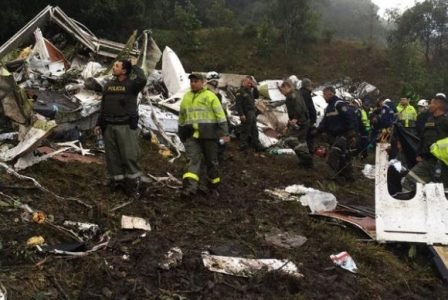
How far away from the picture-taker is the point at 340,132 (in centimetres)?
795

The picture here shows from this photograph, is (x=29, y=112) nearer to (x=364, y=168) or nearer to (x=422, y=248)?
(x=422, y=248)

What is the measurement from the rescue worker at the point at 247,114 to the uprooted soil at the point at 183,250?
305 cm

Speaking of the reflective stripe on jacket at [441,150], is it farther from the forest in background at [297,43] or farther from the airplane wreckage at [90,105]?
the forest in background at [297,43]

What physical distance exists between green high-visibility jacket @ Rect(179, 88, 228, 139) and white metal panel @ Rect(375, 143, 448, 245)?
184cm

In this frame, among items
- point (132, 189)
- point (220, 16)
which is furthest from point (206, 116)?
point (220, 16)

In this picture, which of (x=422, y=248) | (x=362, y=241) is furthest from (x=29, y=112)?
(x=422, y=248)

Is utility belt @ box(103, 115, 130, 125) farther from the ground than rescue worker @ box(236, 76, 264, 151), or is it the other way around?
utility belt @ box(103, 115, 130, 125)

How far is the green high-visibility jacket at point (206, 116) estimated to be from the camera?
583 centimetres

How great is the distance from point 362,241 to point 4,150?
429 centimetres

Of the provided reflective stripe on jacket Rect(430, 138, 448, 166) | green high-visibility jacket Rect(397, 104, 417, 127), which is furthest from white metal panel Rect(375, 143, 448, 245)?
green high-visibility jacket Rect(397, 104, 417, 127)

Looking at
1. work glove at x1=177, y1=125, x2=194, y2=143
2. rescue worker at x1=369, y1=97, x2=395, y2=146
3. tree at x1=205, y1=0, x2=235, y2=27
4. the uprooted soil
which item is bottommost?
rescue worker at x1=369, y1=97, x2=395, y2=146

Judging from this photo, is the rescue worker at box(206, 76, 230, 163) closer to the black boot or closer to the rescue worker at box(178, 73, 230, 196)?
the rescue worker at box(178, 73, 230, 196)

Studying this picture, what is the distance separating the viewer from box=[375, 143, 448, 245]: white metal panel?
16.1ft

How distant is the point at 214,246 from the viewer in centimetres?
451
